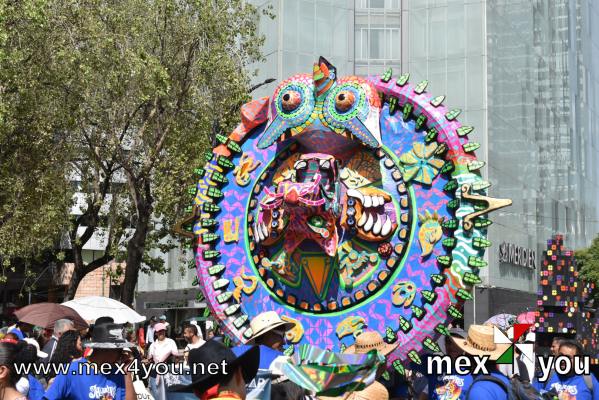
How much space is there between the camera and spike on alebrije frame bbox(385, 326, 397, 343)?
10628 mm

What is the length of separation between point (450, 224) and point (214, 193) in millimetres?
3121

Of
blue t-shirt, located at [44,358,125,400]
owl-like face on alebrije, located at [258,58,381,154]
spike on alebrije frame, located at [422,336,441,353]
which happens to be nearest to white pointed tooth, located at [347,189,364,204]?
owl-like face on alebrije, located at [258,58,381,154]

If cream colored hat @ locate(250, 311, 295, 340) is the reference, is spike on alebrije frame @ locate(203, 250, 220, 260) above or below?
above

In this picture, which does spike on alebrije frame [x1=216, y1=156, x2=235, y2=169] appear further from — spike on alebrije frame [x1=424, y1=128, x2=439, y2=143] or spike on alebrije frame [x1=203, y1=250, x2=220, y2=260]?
spike on alebrije frame [x1=424, y1=128, x2=439, y2=143]

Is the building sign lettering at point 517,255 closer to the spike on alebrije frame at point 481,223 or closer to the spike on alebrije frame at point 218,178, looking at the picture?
the spike on alebrije frame at point 218,178

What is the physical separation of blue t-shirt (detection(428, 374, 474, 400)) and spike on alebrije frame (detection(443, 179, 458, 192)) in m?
3.45

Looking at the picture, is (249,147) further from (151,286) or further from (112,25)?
(151,286)

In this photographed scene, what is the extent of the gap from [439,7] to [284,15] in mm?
6948

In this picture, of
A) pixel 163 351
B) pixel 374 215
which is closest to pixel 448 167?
pixel 374 215

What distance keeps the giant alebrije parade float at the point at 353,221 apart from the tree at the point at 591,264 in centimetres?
3884

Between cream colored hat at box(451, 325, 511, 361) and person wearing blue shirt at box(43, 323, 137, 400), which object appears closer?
person wearing blue shirt at box(43, 323, 137, 400)

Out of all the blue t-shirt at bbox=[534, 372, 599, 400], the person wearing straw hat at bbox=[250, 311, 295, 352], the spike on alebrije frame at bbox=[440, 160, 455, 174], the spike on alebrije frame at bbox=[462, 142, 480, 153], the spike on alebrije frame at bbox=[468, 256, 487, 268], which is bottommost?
the blue t-shirt at bbox=[534, 372, 599, 400]

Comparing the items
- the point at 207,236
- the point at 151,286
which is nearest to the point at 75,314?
the point at 207,236

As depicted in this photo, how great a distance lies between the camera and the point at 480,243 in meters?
10.5
